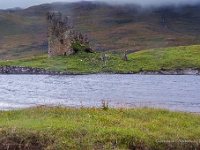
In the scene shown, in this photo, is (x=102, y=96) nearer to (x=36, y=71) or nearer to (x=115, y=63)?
(x=36, y=71)

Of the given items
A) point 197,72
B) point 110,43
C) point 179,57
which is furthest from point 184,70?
point 110,43

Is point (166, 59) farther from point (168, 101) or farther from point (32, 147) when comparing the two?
point (32, 147)

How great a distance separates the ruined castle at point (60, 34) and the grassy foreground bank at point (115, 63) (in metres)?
2.67

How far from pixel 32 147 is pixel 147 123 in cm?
528

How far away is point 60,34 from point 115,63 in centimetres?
1540

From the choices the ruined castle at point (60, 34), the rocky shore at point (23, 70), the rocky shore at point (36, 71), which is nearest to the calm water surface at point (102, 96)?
the rocky shore at point (23, 70)

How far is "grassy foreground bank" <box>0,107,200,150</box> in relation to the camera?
48.9 feet

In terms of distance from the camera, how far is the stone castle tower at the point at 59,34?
280ft

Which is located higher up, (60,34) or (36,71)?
(60,34)

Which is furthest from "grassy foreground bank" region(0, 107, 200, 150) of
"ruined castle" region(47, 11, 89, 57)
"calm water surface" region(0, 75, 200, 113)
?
"ruined castle" region(47, 11, 89, 57)

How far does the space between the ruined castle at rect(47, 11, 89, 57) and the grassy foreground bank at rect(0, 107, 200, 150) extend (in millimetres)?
68090

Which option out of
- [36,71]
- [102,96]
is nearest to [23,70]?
[36,71]

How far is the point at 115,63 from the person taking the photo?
79062 millimetres

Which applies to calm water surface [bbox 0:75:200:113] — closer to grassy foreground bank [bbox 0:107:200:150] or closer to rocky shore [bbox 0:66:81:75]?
grassy foreground bank [bbox 0:107:200:150]
